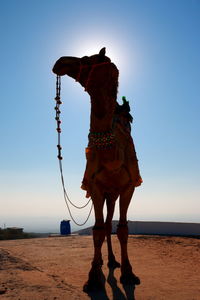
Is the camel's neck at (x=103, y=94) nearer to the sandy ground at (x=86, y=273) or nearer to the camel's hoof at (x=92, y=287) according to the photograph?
the camel's hoof at (x=92, y=287)

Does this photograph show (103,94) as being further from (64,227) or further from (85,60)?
(64,227)

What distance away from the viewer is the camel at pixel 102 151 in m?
5.21

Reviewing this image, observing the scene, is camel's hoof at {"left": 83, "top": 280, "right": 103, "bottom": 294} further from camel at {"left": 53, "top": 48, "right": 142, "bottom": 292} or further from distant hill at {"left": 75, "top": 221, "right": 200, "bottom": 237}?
distant hill at {"left": 75, "top": 221, "right": 200, "bottom": 237}

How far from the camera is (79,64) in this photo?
525 centimetres

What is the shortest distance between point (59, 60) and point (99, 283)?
376 cm

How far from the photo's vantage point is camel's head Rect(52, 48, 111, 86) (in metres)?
5.23

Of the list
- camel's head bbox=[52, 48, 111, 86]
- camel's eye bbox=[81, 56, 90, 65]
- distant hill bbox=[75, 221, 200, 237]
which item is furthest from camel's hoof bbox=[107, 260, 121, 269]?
distant hill bbox=[75, 221, 200, 237]

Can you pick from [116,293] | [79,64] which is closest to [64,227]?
[116,293]

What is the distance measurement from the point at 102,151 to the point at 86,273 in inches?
100

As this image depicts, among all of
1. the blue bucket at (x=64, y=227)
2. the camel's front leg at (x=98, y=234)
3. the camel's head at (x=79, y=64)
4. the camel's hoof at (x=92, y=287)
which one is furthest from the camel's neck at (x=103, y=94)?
the blue bucket at (x=64, y=227)

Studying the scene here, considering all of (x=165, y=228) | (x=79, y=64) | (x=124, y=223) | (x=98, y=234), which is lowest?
(x=165, y=228)

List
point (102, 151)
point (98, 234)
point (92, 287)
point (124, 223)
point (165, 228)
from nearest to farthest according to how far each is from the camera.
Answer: point (92, 287)
point (98, 234)
point (102, 151)
point (124, 223)
point (165, 228)

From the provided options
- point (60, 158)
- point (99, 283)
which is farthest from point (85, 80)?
point (99, 283)

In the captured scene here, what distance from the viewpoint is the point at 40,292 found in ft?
14.4
